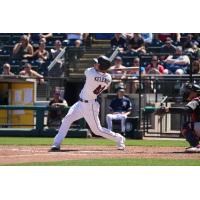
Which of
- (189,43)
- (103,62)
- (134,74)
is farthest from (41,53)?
(103,62)

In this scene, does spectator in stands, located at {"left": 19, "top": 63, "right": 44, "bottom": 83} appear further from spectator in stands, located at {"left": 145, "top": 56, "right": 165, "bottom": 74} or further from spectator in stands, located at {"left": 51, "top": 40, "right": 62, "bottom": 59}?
spectator in stands, located at {"left": 145, "top": 56, "right": 165, "bottom": 74}

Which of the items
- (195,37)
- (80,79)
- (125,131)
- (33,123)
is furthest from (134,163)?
(195,37)

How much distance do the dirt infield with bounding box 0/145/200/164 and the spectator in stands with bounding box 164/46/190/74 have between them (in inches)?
242

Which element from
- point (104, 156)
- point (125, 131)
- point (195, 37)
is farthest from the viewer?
point (195, 37)

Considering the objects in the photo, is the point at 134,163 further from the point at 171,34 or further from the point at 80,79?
the point at 171,34

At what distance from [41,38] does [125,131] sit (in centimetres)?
750

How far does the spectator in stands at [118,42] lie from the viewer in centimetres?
2453

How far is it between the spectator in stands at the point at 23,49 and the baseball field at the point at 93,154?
8007 millimetres

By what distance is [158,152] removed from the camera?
14164 millimetres

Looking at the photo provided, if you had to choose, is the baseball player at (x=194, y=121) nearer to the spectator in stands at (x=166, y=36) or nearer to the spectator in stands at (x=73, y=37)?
the spectator in stands at (x=166, y=36)

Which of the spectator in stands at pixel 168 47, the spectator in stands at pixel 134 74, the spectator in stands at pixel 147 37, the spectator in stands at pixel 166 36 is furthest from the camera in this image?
the spectator in stands at pixel 147 37

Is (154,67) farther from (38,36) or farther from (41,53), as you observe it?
(38,36)

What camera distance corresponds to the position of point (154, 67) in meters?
21.5

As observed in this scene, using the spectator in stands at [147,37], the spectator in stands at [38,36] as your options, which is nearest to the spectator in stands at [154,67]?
the spectator in stands at [147,37]
